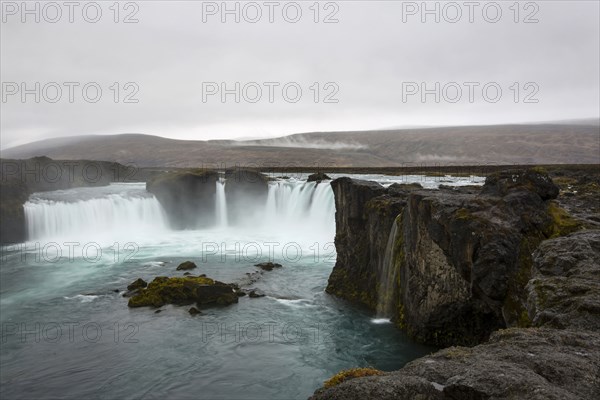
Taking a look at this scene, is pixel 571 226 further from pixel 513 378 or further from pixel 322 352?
pixel 322 352

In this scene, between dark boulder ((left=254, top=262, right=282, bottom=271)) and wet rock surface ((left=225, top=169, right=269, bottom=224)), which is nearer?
dark boulder ((left=254, top=262, right=282, bottom=271))

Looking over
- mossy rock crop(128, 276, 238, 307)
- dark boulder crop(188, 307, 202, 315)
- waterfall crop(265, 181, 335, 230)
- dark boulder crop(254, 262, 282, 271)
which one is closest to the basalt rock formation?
waterfall crop(265, 181, 335, 230)

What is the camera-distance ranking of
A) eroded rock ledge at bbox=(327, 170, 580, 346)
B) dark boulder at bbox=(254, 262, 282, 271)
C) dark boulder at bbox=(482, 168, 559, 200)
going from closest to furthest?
eroded rock ledge at bbox=(327, 170, 580, 346), dark boulder at bbox=(482, 168, 559, 200), dark boulder at bbox=(254, 262, 282, 271)

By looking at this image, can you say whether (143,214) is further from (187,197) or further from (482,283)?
(482,283)

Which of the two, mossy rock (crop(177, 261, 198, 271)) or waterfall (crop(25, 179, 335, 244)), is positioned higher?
waterfall (crop(25, 179, 335, 244))

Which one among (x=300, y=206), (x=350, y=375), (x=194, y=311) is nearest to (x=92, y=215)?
(x=300, y=206)

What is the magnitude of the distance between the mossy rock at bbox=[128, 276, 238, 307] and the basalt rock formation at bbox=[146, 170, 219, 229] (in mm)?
33834

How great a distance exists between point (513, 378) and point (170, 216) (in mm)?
59463

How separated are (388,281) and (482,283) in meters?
9.18

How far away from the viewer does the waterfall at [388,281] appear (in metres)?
23.0

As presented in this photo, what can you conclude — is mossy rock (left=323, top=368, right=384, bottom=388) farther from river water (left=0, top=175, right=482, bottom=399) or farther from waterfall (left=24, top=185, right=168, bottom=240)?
waterfall (left=24, top=185, right=168, bottom=240)

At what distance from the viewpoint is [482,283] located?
1461cm

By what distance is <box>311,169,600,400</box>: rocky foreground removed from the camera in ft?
18.9

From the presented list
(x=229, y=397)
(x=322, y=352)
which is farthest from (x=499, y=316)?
(x=229, y=397)
